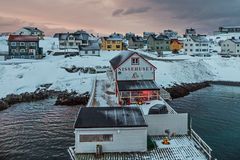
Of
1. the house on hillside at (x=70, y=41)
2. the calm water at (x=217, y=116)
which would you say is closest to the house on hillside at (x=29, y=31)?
the house on hillside at (x=70, y=41)

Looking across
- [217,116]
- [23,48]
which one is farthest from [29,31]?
[217,116]

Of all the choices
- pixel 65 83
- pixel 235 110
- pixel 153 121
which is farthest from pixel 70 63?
pixel 153 121

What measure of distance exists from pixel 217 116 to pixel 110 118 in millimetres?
21523

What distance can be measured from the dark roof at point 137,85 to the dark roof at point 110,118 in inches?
438

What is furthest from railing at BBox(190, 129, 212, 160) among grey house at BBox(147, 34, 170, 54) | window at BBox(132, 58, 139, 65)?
grey house at BBox(147, 34, 170, 54)

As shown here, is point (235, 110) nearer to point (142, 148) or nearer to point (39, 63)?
point (142, 148)

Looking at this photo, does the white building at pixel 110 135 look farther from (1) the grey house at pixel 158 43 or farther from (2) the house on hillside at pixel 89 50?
(1) the grey house at pixel 158 43

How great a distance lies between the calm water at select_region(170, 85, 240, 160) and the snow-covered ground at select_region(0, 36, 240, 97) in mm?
9537

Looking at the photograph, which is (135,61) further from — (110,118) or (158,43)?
(158,43)

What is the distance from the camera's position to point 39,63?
255ft

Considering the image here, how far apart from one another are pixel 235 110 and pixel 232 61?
49227mm

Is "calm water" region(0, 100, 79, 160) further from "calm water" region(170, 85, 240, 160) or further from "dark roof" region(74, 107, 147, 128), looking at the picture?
"calm water" region(170, 85, 240, 160)

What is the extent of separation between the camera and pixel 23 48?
3553 inches

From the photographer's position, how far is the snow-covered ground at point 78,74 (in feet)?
212
